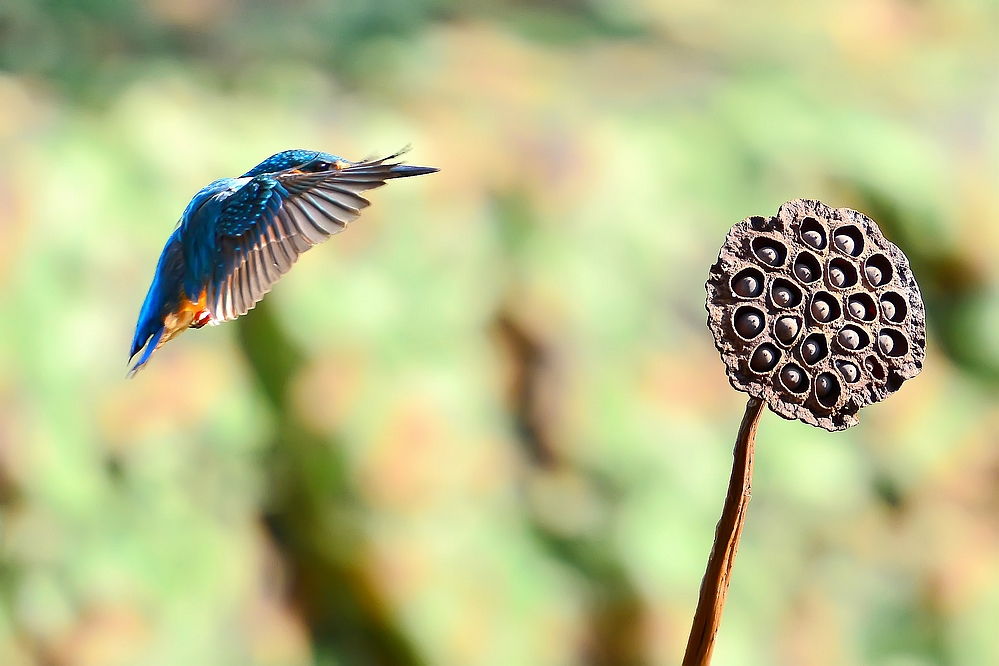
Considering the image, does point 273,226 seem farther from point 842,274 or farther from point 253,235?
point 842,274

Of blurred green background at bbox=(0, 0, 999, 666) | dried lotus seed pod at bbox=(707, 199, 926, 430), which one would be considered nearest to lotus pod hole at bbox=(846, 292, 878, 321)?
dried lotus seed pod at bbox=(707, 199, 926, 430)

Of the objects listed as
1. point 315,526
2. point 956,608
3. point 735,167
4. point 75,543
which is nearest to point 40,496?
point 75,543

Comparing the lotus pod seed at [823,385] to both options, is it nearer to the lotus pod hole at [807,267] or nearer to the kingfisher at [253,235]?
the lotus pod hole at [807,267]

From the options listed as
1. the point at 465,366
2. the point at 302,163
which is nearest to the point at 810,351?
the point at 302,163

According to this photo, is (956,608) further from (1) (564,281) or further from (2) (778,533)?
(1) (564,281)

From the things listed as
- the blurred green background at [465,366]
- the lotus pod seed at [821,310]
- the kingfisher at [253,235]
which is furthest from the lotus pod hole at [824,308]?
the blurred green background at [465,366]

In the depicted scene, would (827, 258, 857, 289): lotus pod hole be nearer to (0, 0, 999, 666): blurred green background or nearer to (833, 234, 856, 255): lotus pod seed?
(833, 234, 856, 255): lotus pod seed
